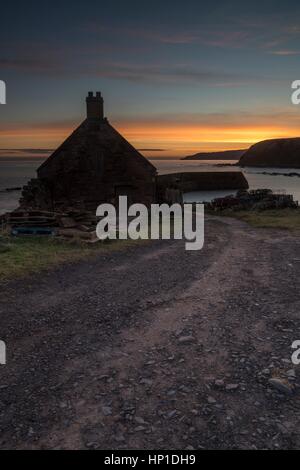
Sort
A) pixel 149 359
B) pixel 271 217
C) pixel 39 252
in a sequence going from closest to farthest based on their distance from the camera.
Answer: pixel 149 359, pixel 39 252, pixel 271 217

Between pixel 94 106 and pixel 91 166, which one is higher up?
pixel 94 106

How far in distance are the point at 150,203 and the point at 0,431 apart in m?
25.4

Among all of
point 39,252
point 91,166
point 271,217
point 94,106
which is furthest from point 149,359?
point 94,106

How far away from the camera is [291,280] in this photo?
462 inches

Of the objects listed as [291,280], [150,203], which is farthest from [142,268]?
[150,203]

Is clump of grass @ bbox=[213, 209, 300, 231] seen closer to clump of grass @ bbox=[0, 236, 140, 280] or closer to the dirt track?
clump of grass @ bbox=[0, 236, 140, 280]

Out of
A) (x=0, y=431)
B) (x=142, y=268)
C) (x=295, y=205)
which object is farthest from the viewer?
(x=295, y=205)

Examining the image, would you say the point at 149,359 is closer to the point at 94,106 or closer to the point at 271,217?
the point at 271,217

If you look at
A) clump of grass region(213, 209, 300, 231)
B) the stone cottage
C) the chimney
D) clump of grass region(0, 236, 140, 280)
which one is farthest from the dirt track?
the chimney

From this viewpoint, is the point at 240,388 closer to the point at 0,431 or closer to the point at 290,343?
the point at 290,343

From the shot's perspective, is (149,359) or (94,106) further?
(94,106)

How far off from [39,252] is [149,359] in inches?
370

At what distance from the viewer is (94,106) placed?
94.5ft
